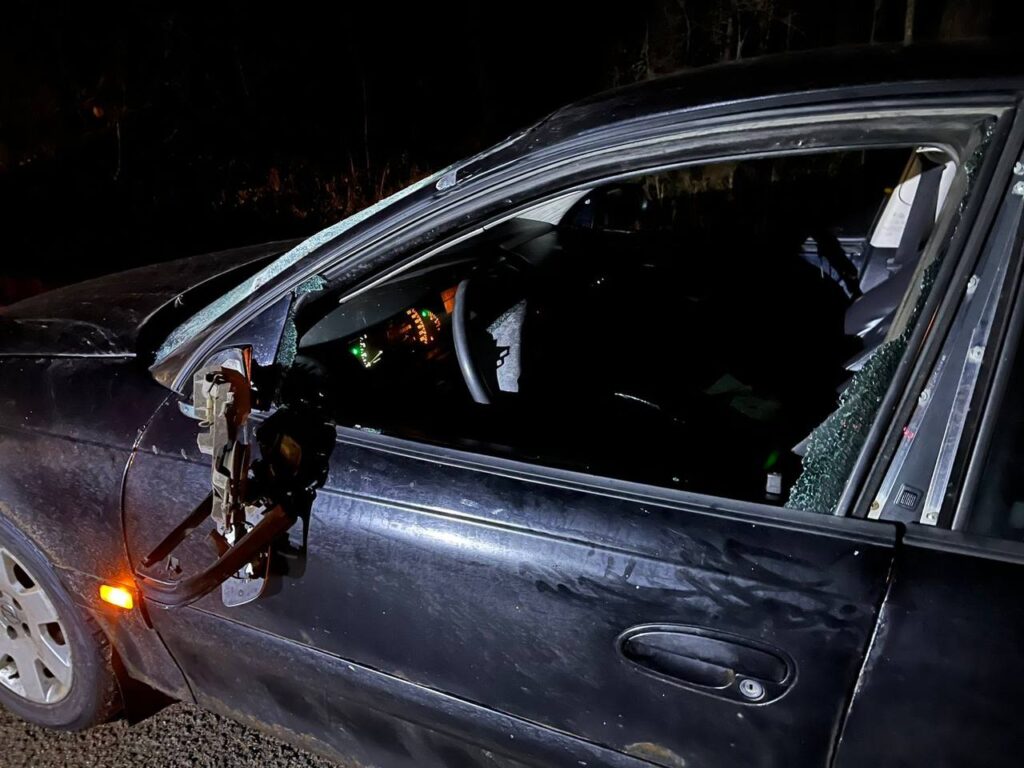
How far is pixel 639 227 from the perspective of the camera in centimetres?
355

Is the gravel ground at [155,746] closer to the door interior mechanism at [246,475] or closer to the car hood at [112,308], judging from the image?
the door interior mechanism at [246,475]

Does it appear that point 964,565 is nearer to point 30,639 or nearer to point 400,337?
point 400,337

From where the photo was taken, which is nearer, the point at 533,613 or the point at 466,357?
the point at 533,613

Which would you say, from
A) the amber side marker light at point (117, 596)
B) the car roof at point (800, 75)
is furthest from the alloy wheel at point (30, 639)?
the car roof at point (800, 75)

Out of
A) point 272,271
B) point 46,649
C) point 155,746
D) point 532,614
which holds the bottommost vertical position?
point 155,746

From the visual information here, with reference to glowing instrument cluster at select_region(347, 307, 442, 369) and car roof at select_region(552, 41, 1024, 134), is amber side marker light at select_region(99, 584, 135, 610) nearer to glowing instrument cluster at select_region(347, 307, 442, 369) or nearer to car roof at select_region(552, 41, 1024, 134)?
glowing instrument cluster at select_region(347, 307, 442, 369)

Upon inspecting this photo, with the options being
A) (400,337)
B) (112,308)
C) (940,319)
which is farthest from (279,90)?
(940,319)

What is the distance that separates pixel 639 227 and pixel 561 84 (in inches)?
367

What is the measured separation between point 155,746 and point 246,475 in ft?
4.27

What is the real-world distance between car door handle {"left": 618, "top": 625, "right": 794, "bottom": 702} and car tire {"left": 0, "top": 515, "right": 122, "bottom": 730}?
4.93 feet

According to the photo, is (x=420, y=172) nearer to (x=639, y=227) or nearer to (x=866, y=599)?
(x=639, y=227)

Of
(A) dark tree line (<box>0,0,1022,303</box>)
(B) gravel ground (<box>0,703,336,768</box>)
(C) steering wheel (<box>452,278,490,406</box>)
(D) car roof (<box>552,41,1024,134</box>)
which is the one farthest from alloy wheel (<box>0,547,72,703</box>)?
(A) dark tree line (<box>0,0,1022,303</box>)

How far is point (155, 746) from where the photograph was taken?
227cm

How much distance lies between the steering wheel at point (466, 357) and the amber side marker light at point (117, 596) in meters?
0.98
